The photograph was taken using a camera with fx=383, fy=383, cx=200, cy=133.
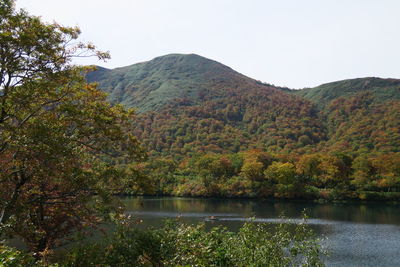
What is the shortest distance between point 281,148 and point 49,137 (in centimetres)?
13956

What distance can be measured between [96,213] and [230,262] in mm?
6310

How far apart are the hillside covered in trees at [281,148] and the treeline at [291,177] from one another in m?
0.22

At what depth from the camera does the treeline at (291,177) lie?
3346 inches

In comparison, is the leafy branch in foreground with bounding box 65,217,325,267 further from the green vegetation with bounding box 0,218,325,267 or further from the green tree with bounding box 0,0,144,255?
the green tree with bounding box 0,0,144,255

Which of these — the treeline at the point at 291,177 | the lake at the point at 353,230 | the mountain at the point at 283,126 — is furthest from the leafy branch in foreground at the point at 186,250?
the mountain at the point at 283,126

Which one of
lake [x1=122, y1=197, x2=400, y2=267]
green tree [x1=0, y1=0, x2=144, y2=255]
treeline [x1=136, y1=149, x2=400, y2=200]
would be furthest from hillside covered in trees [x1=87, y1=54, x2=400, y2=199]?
lake [x1=122, y1=197, x2=400, y2=267]

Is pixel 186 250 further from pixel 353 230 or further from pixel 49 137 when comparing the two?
pixel 353 230

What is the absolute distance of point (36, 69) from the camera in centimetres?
1393

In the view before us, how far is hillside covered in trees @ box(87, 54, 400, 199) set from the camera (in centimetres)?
8975

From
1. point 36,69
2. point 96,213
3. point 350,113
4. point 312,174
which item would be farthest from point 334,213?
point 350,113

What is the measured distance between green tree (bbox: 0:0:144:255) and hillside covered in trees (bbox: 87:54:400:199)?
299 centimetres

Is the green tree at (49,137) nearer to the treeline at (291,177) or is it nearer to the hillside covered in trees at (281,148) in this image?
the hillside covered in trees at (281,148)

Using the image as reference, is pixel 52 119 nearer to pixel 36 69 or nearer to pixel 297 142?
pixel 36 69

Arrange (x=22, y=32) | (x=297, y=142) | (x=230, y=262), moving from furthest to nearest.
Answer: (x=297, y=142) → (x=22, y=32) → (x=230, y=262)
